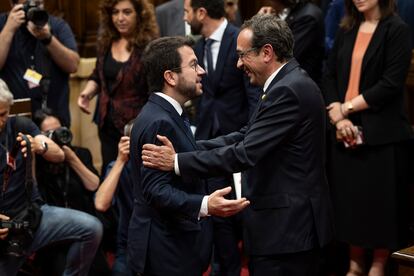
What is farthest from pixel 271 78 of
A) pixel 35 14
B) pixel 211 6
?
pixel 35 14

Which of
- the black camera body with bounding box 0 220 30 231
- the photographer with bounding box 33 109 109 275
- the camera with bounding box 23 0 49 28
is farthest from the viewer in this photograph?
the camera with bounding box 23 0 49 28

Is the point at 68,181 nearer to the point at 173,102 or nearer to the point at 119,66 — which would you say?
the point at 119,66

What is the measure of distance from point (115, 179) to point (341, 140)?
3.93 ft

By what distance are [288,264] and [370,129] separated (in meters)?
1.48

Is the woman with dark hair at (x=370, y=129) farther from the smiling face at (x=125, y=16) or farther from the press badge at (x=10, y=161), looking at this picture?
the press badge at (x=10, y=161)

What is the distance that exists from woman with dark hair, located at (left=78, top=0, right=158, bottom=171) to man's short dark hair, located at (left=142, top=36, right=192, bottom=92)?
1785 millimetres

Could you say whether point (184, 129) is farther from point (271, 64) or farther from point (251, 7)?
point (251, 7)

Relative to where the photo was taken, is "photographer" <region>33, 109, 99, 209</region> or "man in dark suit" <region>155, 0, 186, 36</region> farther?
Answer: "man in dark suit" <region>155, 0, 186, 36</region>

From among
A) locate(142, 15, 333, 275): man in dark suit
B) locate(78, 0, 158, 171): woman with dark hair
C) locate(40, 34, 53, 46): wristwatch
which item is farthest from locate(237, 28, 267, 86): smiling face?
locate(40, 34, 53, 46): wristwatch

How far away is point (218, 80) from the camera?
464cm

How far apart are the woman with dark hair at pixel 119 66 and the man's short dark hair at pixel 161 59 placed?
178 centimetres

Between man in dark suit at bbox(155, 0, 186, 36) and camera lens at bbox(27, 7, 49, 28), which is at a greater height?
camera lens at bbox(27, 7, 49, 28)

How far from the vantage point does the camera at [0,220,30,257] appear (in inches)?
158

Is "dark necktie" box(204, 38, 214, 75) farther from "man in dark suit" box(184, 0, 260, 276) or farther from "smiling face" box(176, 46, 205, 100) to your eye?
"smiling face" box(176, 46, 205, 100)
